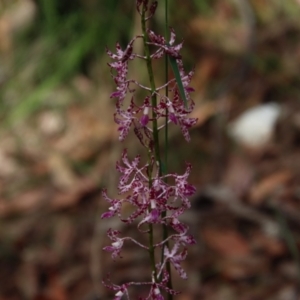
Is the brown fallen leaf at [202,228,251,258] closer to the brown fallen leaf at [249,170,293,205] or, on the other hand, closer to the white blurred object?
the brown fallen leaf at [249,170,293,205]

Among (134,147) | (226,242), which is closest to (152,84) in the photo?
(226,242)

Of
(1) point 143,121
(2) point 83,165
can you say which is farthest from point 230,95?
(1) point 143,121

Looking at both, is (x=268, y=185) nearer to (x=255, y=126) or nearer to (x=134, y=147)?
(x=255, y=126)

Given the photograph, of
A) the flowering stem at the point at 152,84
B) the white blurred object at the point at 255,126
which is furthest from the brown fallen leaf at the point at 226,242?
the flowering stem at the point at 152,84

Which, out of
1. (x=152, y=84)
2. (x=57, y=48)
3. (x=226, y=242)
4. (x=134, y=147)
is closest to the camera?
(x=152, y=84)

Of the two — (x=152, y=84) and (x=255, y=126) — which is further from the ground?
(x=255, y=126)

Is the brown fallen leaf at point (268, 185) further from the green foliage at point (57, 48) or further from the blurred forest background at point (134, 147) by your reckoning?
the green foliage at point (57, 48)

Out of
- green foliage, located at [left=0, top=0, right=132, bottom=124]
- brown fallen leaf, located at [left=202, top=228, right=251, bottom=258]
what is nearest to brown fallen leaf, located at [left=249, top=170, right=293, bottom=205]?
brown fallen leaf, located at [left=202, top=228, right=251, bottom=258]
